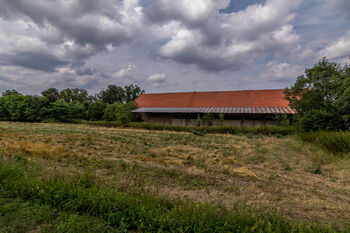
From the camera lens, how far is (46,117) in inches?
1245

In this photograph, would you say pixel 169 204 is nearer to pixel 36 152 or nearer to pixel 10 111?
pixel 36 152

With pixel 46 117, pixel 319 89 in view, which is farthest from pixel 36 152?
pixel 46 117

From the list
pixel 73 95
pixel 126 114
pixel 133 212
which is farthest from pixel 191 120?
pixel 73 95

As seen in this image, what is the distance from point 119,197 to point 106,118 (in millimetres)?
29916

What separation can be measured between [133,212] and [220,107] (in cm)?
2328

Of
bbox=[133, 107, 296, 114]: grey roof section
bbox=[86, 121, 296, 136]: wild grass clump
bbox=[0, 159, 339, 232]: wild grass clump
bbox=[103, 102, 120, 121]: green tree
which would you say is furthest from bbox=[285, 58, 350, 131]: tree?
bbox=[103, 102, 120, 121]: green tree

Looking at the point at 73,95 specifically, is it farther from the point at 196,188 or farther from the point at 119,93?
the point at 196,188

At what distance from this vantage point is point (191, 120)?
24828mm

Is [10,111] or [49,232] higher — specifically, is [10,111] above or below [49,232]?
above

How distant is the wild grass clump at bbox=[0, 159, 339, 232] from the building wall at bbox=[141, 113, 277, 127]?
2015 centimetres

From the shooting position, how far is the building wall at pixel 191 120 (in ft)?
71.4

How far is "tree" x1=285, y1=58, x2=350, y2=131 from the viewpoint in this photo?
12729mm

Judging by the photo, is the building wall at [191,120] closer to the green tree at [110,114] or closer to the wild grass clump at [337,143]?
the green tree at [110,114]

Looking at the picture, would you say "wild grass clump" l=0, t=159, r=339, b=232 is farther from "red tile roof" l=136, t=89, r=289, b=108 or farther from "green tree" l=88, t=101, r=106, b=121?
"green tree" l=88, t=101, r=106, b=121
